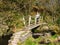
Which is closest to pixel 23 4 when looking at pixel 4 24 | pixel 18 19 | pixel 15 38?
pixel 18 19

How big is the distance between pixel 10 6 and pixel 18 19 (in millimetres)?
1652

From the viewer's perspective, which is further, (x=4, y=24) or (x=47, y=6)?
(x=47, y=6)

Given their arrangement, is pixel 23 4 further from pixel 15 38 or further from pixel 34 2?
pixel 15 38

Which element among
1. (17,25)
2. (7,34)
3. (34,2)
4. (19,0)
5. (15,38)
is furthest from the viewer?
(34,2)

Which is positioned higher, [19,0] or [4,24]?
[19,0]

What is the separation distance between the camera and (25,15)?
26.0m

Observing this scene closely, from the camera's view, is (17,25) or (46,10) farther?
(46,10)

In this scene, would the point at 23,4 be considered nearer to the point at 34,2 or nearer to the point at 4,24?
the point at 34,2

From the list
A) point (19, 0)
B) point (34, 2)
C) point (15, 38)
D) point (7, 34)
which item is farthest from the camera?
point (34, 2)

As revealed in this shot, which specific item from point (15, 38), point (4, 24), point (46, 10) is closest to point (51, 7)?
point (46, 10)

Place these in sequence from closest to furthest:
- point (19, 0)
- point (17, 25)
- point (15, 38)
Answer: point (15, 38)
point (17, 25)
point (19, 0)

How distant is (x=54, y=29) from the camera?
23078 millimetres

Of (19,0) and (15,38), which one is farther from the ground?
(19,0)

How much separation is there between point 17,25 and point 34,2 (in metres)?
5.12
